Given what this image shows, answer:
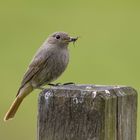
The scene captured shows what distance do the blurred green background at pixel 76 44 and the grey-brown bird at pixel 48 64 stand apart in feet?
8.97

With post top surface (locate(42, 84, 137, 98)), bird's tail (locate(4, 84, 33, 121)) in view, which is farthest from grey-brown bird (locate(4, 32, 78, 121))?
post top surface (locate(42, 84, 137, 98))

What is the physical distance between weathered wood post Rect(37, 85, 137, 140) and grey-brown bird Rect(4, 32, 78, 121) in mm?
2770

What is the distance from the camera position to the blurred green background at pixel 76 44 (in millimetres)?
11016

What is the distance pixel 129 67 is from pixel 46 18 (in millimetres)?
2754

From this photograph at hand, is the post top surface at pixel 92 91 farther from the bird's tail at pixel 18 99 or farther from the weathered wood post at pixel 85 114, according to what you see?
the bird's tail at pixel 18 99

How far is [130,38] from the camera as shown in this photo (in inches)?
539

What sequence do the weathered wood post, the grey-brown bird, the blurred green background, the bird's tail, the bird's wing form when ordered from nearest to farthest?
the weathered wood post < the bird's tail < the grey-brown bird < the bird's wing < the blurred green background

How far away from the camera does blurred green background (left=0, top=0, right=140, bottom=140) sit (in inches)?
434

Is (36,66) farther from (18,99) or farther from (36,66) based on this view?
(18,99)

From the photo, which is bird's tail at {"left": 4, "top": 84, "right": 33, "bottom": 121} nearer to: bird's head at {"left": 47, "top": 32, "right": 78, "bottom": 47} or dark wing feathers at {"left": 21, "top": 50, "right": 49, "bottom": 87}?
dark wing feathers at {"left": 21, "top": 50, "right": 49, "bottom": 87}

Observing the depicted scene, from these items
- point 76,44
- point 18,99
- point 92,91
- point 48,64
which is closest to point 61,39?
point 48,64

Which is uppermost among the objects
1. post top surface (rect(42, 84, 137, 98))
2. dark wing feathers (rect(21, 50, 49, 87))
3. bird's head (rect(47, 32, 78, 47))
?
bird's head (rect(47, 32, 78, 47))

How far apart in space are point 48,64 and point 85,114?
3.11 meters

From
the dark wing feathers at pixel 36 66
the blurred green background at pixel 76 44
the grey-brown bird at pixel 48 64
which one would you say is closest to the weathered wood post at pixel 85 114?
the grey-brown bird at pixel 48 64
